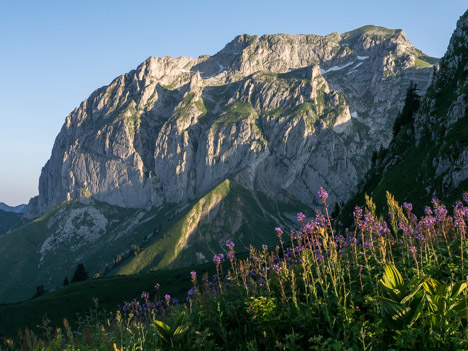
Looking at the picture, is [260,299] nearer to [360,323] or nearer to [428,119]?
[360,323]

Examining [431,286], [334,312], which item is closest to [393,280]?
[431,286]

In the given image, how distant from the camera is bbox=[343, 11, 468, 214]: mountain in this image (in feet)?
170

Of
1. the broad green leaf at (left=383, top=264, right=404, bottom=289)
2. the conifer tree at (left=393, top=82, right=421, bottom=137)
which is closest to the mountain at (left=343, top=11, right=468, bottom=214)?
the conifer tree at (left=393, top=82, right=421, bottom=137)

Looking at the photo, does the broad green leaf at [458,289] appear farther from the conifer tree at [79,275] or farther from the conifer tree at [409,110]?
the conifer tree at [79,275]

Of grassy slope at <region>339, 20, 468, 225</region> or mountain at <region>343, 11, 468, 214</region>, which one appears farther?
grassy slope at <region>339, 20, 468, 225</region>

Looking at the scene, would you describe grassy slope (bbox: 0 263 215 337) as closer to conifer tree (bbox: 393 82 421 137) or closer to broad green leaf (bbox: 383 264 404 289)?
conifer tree (bbox: 393 82 421 137)

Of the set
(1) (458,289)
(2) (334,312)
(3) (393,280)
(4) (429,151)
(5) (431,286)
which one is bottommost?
(2) (334,312)

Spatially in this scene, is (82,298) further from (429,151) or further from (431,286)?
(431,286)

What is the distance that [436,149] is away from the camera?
61000 mm

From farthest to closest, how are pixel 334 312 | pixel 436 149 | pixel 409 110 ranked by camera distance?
pixel 409 110, pixel 436 149, pixel 334 312

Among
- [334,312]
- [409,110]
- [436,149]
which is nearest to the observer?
[334,312]

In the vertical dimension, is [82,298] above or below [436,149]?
below

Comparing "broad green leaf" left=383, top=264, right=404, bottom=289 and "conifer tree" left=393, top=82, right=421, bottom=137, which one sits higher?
"conifer tree" left=393, top=82, right=421, bottom=137

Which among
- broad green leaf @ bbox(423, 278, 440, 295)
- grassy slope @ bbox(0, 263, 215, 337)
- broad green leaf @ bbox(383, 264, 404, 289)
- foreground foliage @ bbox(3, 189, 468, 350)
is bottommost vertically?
grassy slope @ bbox(0, 263, 215, 337)
